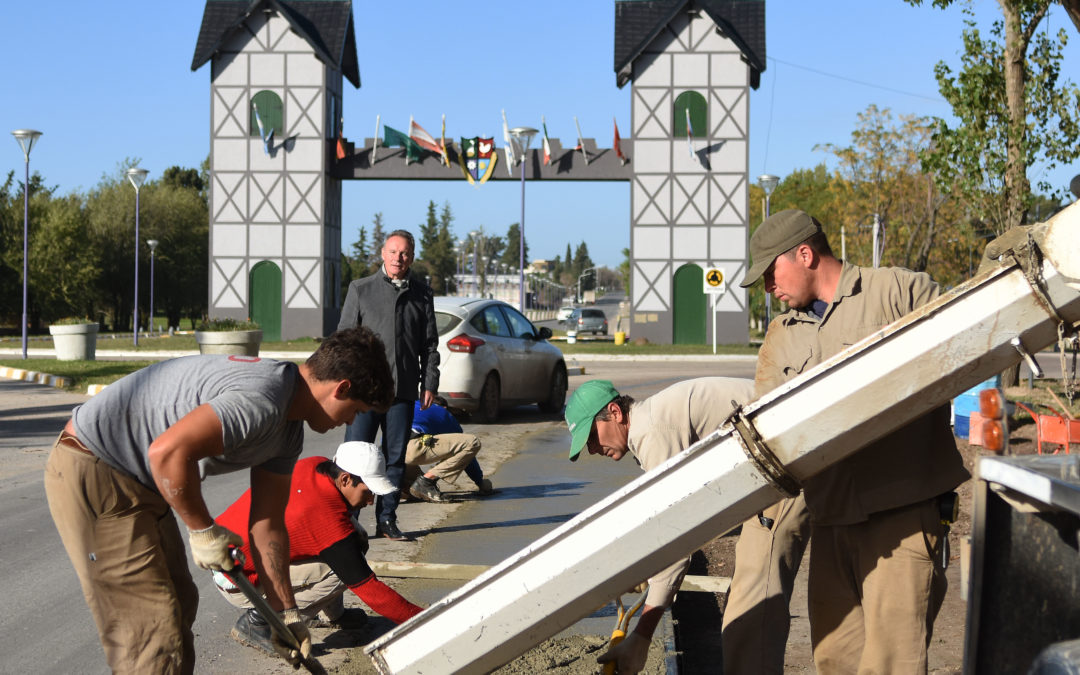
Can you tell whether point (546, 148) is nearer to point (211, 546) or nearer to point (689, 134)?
point (689, 134)

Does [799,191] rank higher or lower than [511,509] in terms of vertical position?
higher

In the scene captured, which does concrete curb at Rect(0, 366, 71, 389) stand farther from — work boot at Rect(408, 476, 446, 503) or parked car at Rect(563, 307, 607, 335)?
parked car at Rect(563, 307, 607, 335)

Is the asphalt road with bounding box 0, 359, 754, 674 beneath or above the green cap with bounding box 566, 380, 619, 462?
beneath

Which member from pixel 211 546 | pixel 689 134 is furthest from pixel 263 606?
pixel 689 134

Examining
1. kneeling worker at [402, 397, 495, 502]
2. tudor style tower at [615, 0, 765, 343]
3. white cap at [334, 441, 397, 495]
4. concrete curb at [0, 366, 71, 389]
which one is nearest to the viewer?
white cap at [334, 441, 397, 495]

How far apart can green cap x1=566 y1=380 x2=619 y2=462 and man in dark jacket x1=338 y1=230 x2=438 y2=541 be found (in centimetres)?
358

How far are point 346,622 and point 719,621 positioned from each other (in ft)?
6.53

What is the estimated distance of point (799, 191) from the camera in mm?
62625

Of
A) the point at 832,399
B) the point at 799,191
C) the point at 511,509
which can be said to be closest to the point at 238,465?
the point at 832,399

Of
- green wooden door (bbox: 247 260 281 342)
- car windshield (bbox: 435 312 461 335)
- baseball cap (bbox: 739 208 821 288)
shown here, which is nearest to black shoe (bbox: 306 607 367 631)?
baseball cap (bbox: 739 208 821 288)

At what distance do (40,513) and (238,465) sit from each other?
5.54 meters

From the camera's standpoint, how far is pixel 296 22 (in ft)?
131

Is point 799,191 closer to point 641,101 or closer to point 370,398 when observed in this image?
point 641,101

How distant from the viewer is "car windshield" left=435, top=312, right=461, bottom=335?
1364cm
